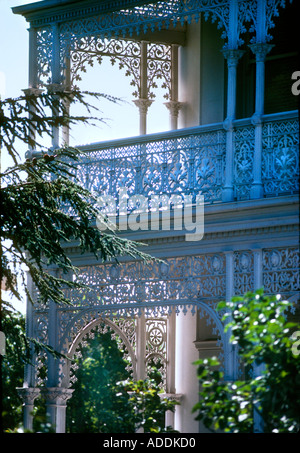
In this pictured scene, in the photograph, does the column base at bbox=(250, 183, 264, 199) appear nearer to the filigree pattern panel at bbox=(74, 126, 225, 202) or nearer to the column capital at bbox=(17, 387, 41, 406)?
the filigree pattern panel at bbox=(74, 126, 225, 202)

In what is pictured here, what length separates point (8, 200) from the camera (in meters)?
13.3

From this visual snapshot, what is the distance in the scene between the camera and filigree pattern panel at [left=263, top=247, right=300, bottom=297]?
46.2 ft

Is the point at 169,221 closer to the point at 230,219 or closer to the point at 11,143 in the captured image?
the point at 230,219

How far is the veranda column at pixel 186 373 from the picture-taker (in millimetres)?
18625

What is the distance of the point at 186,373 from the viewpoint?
18.9 metres

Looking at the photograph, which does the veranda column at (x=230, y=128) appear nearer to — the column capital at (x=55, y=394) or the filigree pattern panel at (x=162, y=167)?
the filigree pattern panel at (x=162, y=167)

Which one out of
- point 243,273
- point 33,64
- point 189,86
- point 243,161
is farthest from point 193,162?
point 189,86

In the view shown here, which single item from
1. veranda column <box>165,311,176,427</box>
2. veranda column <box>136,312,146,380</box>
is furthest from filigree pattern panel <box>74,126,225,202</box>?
veranda column <box>165,311,176,427</box>

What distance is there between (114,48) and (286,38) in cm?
Result: 258

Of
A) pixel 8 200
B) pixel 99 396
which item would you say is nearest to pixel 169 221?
pixel 8 200

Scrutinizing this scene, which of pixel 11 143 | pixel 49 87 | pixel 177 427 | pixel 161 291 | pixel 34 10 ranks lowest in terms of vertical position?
pixel 177 427

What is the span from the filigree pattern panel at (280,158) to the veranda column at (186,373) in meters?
4.74

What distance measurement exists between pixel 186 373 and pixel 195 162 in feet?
16.0

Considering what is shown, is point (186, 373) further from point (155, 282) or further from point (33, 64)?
point (33, 64)
